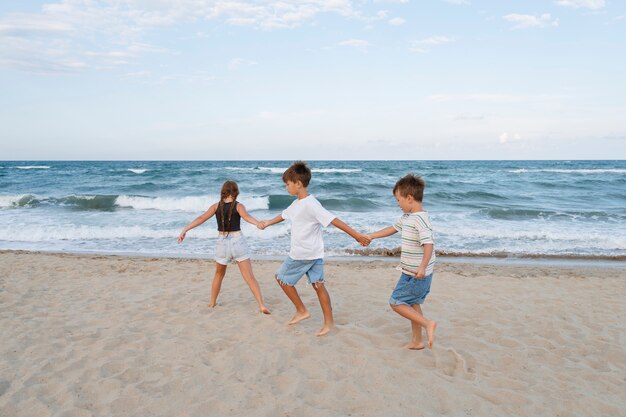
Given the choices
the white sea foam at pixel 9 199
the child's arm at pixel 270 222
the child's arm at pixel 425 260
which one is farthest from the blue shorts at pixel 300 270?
the white sea foam at pixel 9 199

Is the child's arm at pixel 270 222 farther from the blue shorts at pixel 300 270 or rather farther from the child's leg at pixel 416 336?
the child's leg at pixel 416 336

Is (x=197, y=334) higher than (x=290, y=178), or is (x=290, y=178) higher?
(x=290, y=178)

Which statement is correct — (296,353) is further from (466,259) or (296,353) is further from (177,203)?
(177,203)

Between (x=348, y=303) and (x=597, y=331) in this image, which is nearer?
(x=597, y=331)

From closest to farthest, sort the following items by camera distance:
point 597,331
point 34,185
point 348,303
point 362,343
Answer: point 362,343 < point 597,331 < point 348,303 < point 34,185

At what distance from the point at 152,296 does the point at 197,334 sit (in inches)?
65.9

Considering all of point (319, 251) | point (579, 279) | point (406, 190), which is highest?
point (406, 190)

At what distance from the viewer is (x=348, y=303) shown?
5887 millimetres

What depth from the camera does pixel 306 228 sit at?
177 inches

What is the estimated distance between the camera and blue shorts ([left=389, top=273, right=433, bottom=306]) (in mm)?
3965

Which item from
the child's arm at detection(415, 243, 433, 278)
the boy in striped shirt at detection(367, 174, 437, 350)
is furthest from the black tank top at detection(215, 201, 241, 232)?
the child's arm at detection(415, 243, 433, 278)

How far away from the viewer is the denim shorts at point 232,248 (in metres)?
5.32

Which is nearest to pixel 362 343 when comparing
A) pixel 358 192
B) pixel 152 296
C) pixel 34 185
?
pixel 152 296

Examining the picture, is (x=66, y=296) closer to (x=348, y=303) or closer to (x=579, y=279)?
(x=348, y=303)
